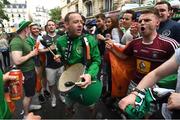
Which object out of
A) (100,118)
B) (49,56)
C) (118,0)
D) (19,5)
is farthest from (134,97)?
(19,5)

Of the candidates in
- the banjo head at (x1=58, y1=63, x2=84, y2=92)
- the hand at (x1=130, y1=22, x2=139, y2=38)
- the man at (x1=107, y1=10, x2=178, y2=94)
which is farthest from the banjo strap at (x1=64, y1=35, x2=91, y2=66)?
the hand at (x1=130, y1=22, x2=139, y2=38)

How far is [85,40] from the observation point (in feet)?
14.3

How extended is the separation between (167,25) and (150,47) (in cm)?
100

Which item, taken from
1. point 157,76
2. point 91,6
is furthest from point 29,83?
point 91,6

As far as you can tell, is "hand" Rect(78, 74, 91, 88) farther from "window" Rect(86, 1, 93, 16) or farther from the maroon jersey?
"window" Rect(86, 1, 93, 16)

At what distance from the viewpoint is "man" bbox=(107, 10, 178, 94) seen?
368 centimetres

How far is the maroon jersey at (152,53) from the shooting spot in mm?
3666

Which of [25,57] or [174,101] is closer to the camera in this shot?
[174,101]

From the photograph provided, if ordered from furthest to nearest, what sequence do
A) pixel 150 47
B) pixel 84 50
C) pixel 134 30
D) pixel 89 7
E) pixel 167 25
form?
pixel 89 7 → pixel 134 30 → pixel 167 25 → pixel 84 50 → pixel 150 47

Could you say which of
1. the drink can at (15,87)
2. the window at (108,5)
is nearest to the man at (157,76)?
the drink can at (15,87)

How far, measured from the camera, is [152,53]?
3723 mm

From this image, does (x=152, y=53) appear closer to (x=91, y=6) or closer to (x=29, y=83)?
(x=29, y=83)

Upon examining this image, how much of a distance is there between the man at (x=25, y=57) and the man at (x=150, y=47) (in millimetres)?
1967

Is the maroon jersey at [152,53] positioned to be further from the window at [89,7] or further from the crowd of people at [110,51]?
the window at [89,7]
